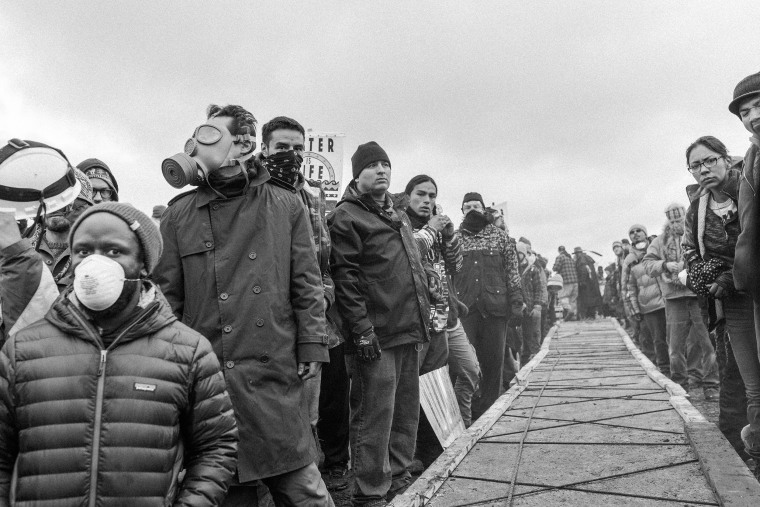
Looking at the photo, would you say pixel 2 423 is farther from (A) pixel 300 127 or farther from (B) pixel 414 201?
(B) pixel 414 201

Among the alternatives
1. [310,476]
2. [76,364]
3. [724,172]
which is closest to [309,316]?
[310,476]

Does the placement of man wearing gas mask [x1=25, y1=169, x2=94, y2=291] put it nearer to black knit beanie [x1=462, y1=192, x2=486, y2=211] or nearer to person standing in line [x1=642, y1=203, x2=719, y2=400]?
black knit beanie [x1=462, y1=192, x2=486, y2=211]

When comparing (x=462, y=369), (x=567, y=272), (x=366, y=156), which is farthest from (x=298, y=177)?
(x=567, y=272)

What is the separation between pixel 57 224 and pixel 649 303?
27.1ft

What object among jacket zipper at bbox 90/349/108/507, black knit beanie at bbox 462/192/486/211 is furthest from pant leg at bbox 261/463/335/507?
black knit beanie at bbox 462/192/486/211

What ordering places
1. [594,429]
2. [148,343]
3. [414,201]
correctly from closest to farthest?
[148,343] < [594,429] < [414,201]

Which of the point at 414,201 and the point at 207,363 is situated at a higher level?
the point at 414,201

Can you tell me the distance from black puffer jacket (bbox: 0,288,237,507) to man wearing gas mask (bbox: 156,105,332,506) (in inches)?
22.8

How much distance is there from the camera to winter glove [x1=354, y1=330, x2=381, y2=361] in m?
3.89

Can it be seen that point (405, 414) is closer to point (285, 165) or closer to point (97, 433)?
point (285, 165)

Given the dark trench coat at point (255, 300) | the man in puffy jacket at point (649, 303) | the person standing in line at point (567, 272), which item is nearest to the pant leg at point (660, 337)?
the man in puffy jacket at point (649, 303)

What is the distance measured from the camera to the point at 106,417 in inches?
77.6

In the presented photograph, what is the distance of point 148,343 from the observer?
2105mm

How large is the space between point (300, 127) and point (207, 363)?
237cm
